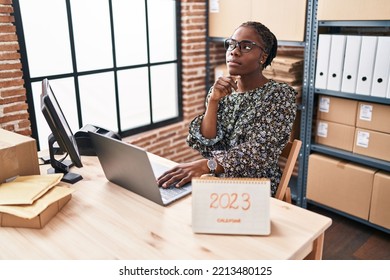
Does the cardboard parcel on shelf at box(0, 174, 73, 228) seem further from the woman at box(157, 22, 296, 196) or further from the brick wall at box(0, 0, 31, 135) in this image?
the brick wall at box(0, 0, 31, 135)

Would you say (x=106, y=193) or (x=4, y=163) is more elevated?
(x=4, y=163)

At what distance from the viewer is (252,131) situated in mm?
1628

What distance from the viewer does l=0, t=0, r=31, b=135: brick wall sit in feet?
6.87

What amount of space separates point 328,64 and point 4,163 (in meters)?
1.97

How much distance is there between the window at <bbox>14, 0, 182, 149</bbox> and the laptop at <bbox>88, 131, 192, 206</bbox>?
1.21 metres

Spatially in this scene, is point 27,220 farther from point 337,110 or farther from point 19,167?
point 337,110

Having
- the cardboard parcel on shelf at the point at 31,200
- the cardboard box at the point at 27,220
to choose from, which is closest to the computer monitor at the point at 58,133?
the cardboard parcel on shelf at the point at 31,200

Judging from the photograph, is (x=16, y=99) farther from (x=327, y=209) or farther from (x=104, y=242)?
(x=327, y=209)

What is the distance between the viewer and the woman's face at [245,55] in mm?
1682

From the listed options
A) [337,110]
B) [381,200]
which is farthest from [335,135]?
[381,200]

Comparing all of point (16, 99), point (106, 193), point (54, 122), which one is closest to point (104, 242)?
point (106, 193)

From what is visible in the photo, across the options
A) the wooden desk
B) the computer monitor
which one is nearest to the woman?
the wooden desk

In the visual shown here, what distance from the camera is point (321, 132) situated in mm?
2668

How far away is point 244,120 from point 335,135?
1171 millimetres
